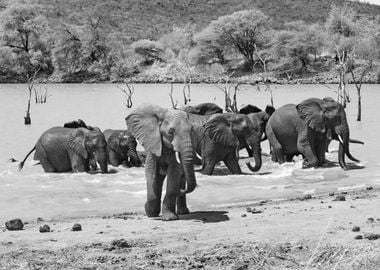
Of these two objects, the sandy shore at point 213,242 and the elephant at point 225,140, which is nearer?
the sandy shore at point 213,242

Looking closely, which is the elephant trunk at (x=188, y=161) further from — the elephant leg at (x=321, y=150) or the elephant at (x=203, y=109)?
the elephant at (x=203, y=109)

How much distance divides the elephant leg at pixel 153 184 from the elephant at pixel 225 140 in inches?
196

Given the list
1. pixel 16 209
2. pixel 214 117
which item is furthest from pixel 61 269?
pixel 214 117

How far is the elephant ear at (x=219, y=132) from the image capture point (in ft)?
46.8

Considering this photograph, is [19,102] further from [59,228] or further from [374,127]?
[59,228]

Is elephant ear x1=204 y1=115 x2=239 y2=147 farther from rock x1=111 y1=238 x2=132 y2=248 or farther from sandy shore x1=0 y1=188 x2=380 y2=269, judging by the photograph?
rock x1=111 y1=238 x2=132 y2=248

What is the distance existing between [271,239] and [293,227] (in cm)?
65

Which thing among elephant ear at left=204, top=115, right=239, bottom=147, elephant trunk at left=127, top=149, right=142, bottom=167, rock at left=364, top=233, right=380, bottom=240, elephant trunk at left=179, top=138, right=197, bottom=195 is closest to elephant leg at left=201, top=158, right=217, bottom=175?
elephant ear at left=204, top=115, right=239, bottom=147

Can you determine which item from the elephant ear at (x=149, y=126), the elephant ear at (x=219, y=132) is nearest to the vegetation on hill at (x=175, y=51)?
the elephant ear at (x=219, y=132)

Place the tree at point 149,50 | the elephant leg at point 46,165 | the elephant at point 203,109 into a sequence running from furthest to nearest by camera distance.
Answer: the tree at point 149,50 → the elephant at point 203,109 → the elephant leg at point 46,165

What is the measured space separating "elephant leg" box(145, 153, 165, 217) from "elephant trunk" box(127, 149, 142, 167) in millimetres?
6421

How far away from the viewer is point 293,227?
7977 millimetres

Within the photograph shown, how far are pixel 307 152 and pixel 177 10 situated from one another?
3905 inches

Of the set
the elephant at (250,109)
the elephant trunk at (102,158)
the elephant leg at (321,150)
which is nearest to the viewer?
the elephant trunk at (102,158)
